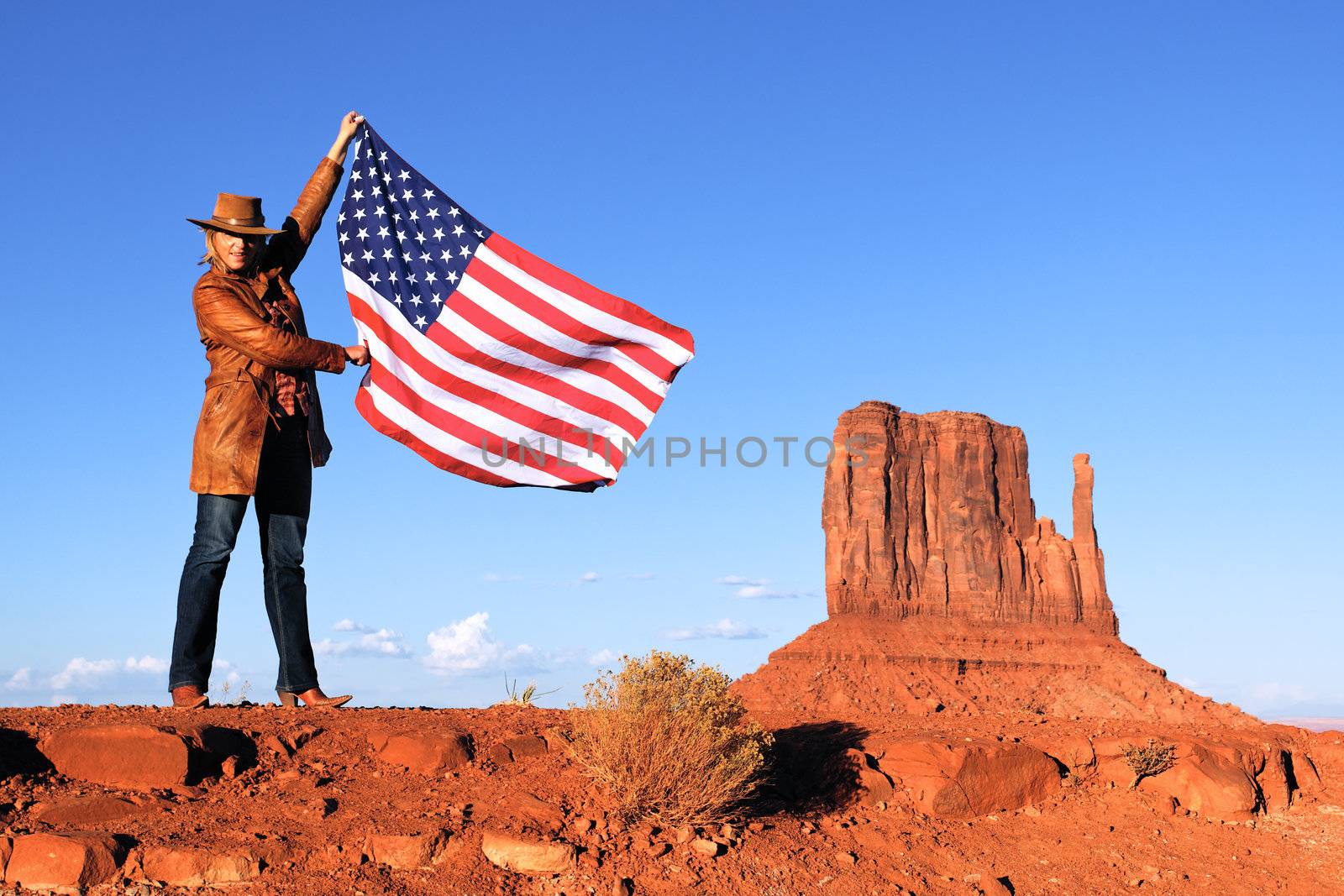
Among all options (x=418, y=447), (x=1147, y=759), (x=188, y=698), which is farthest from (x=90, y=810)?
(x=1147, y=759)

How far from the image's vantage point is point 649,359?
8656 mm

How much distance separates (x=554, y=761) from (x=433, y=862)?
1462 mm

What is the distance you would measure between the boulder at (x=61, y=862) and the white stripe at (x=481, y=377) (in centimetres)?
376

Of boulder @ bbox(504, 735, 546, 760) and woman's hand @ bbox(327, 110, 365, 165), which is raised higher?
woman's hand @ bbox(327, 110, 365, 165)

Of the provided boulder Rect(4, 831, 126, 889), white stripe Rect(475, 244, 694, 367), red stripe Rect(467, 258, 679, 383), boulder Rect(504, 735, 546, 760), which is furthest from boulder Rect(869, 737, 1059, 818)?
boulder Rect(4, 831, 126, 889)

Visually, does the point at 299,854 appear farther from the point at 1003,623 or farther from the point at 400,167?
the point at 1003,623

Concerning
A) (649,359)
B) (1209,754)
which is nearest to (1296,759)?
(1209,754)

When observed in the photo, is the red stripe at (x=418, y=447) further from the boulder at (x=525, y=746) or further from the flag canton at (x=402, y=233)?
the boulder at (x=525, y=746)

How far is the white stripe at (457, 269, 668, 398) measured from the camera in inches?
335

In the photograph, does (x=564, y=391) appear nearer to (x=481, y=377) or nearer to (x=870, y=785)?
(x=481, y=377)

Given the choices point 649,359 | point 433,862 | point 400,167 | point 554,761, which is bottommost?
point 433,862

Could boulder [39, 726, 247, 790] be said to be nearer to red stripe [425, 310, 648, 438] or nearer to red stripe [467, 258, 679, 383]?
red stripe [425, 310, 648, 438]

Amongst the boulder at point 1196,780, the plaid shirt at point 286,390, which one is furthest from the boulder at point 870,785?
the plaid shirt at point 286,390

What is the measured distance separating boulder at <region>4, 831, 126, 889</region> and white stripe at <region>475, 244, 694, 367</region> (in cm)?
439
